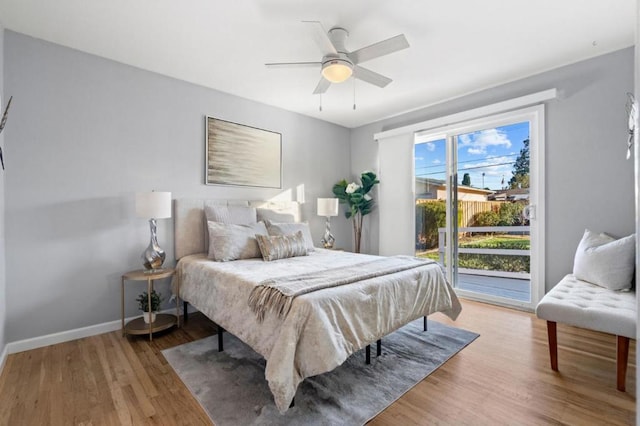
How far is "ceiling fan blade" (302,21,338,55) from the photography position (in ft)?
6.60

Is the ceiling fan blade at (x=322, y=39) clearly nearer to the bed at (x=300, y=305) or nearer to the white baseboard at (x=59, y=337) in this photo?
the bed at (x=300, y=305)

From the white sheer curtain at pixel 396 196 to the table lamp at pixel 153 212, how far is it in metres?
3.07

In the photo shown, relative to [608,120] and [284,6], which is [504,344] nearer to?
[608,120]

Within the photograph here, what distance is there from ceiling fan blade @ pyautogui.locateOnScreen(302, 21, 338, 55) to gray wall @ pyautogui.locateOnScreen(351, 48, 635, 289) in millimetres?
2427

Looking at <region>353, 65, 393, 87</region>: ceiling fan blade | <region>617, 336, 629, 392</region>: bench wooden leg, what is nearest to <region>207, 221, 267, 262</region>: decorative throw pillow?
<region>353, 65, 393, 87</region>: ceiling fan blade

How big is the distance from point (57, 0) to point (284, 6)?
5.11 ft

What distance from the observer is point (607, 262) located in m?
2.42

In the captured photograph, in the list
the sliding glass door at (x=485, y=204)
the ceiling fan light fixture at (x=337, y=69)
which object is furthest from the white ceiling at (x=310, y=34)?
the sliding glass door at (x=485, y=204)

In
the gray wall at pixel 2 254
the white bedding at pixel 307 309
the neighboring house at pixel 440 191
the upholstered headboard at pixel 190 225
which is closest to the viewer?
the white bedding at pixel 307 309

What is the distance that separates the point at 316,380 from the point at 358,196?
9.94ft

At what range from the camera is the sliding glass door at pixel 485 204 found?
11.1 ft

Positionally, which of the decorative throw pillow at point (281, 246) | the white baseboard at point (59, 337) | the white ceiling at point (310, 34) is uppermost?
the white ceiling at point (310, 34)

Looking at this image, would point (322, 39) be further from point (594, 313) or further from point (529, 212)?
point (529, 212)

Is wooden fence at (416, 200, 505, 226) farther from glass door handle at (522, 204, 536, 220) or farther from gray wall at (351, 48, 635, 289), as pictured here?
gray wall at (351, 48, 635, 289)
